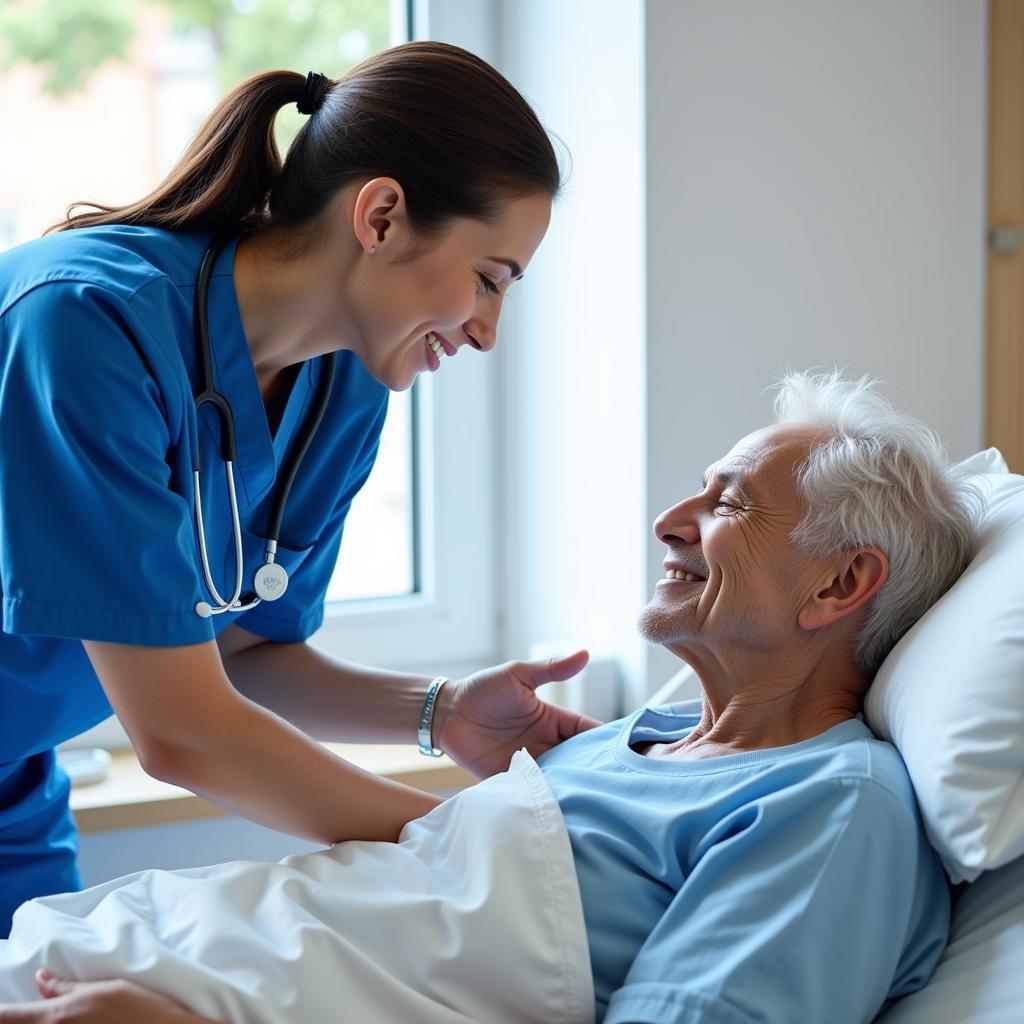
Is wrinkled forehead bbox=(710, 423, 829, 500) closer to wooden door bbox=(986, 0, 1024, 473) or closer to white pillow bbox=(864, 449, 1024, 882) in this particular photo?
white pillow bbox=(864, 449, 1024, 882)

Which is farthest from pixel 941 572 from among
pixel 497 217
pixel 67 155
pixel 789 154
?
pixel 67 155

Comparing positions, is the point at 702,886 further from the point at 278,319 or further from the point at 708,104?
the point at 708,104

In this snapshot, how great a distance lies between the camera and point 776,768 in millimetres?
1220

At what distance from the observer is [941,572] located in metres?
1.38

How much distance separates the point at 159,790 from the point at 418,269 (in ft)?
3.40

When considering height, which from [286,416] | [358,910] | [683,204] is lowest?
[358,910]

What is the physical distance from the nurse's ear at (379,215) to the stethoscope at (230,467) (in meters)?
0.17

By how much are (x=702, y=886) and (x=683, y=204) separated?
114 centimetres

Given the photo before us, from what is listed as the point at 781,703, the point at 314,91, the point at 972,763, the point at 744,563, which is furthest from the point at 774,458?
the point at 314,91

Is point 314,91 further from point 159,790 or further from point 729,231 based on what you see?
point 159,790

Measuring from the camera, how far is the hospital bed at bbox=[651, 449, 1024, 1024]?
1121 mm

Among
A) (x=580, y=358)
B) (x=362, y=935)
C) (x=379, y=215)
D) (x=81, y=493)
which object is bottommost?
(x=362, y=935)

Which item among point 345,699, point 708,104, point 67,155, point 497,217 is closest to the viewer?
point 497,217

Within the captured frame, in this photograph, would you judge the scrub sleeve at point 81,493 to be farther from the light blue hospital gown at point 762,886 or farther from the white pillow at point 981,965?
the white pillow at point 981,965
